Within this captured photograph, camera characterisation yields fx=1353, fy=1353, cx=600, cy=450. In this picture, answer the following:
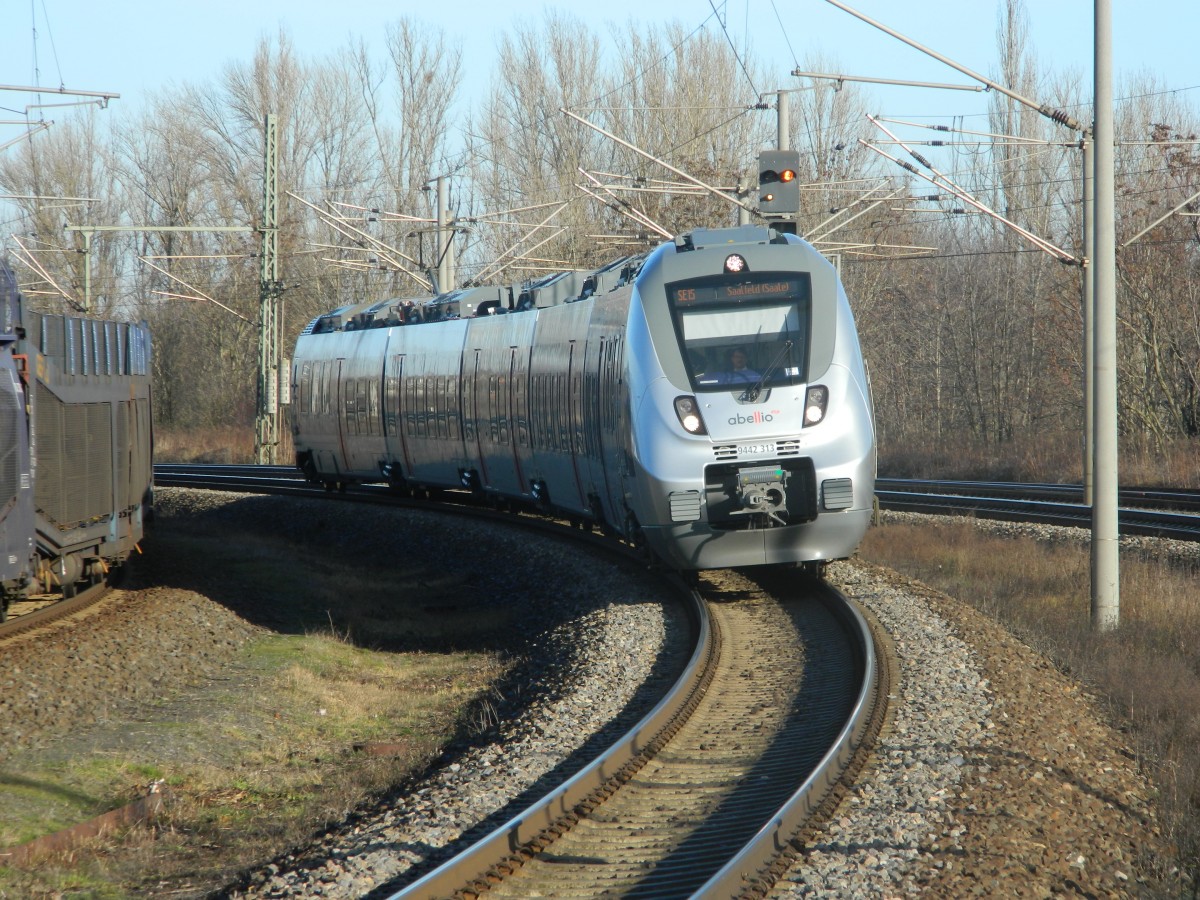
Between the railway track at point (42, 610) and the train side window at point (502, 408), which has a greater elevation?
the train side window at point (502, 408)

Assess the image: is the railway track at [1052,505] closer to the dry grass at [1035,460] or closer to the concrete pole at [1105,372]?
the dry grass at [1035,460]

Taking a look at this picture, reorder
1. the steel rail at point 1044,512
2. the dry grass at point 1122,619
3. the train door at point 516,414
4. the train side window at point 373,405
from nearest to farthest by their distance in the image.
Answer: the dry grass at point 1122,619, the steel rail at point 1044,512, the train door at point 516,414, the train side window at point 373,405

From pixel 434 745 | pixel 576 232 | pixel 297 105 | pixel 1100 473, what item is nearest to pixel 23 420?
pixel 434 745

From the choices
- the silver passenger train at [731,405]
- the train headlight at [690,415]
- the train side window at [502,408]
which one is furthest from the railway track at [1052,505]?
the train headlight at [690,415]

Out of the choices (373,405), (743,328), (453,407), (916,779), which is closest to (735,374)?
(743,328)

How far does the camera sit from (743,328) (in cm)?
1278

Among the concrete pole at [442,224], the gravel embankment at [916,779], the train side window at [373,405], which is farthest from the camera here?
the concrete pole at [442,224]

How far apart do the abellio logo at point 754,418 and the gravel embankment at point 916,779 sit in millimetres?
1988

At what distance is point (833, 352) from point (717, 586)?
2956mm

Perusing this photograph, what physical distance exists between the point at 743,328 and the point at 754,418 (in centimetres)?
96

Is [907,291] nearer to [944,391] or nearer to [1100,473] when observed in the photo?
[944,391]

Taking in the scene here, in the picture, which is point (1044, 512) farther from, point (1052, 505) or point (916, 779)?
point (916, 779)

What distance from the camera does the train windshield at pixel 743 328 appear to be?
1255 centimetres

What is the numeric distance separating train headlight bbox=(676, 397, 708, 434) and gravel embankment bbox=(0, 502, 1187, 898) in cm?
183
